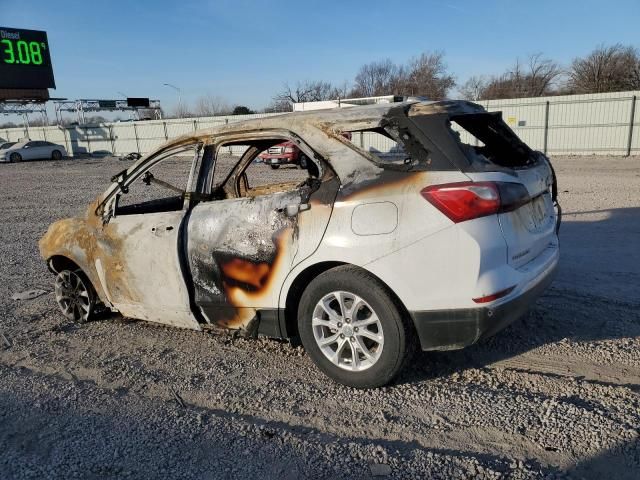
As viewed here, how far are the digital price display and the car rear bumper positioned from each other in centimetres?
4203

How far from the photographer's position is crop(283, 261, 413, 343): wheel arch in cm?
316

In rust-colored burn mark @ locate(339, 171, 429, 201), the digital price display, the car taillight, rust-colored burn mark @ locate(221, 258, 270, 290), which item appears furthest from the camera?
the digital price display

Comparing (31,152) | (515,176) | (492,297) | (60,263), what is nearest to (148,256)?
(60,263)

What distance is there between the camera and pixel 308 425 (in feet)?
9.98

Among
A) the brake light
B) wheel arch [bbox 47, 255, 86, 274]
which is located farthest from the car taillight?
wheel arch [bbox 47, 255, 86, 274]

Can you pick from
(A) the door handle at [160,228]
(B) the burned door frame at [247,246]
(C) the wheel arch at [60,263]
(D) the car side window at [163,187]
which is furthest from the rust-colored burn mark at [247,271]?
(C) the wheel arch at [60,263]

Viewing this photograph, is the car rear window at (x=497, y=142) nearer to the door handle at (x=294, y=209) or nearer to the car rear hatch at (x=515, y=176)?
the car rear hatch at (x=515, y=176)

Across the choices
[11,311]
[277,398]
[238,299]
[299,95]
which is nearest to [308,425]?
[277,398]

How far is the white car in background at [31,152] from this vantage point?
112 ft

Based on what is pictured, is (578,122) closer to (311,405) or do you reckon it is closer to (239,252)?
(239,252)

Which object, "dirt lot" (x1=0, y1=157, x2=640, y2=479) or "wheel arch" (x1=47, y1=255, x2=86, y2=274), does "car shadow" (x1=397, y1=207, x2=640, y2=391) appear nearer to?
"dirt lot" (x1=0, y1=157, x2=640, y2=479)

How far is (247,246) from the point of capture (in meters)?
3.62

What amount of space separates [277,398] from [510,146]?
2.63 m

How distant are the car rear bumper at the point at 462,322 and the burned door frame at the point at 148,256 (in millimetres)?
1933
